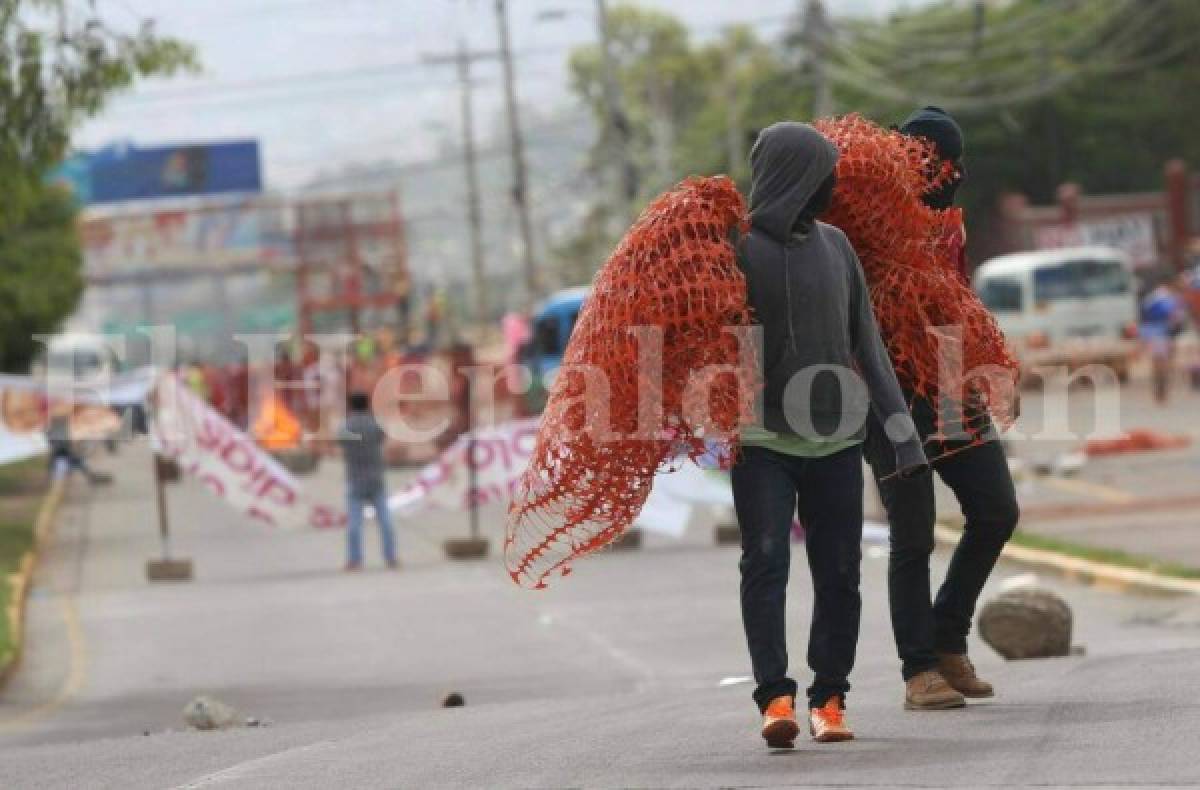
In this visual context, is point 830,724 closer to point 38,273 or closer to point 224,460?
point 224,460

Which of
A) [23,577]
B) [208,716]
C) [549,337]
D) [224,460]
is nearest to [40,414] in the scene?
[224,460]

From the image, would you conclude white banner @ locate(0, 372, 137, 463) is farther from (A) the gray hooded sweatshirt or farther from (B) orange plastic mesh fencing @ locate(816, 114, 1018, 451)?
(A) the gray hooded sweatshirt

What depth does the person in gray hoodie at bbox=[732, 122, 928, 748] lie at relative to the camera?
7598 mm

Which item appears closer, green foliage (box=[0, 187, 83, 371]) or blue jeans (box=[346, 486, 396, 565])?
blue jeans (box=[346, 486, 396, 565])

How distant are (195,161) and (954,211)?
77.9m

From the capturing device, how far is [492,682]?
1403cm

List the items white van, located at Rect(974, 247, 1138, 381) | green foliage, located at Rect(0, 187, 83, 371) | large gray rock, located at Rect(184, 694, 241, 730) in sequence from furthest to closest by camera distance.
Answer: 1. white van, located at Rect(974, 247, 1138, 381)
2. green foliage, located at Rect(0, 187, 83, 371)
3. large gray rock, located at Rect(184, 694, 241, 730)

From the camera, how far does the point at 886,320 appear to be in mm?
8422

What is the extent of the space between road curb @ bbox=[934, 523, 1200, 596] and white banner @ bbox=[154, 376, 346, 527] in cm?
744

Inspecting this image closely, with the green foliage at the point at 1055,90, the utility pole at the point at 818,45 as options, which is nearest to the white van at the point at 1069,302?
the utility pole at the point at 818,45

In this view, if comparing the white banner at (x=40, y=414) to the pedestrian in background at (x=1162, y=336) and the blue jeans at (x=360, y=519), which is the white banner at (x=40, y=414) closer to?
the blue jeans at (x=360, y=519)

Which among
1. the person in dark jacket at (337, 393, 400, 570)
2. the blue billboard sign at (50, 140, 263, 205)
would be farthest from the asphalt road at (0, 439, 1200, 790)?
the blue billboard sign at (50, 140, 263, 205)

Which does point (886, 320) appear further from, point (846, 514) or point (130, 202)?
point (130, 202)

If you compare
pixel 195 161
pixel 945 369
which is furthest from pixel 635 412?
pixel 195 161
